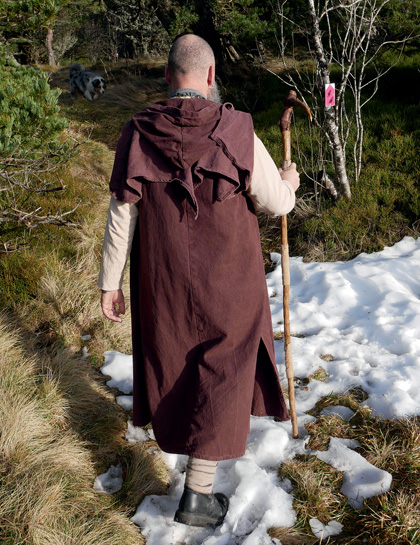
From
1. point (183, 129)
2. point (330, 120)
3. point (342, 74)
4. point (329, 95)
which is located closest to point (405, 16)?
point (342, 74)

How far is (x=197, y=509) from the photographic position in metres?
2.06

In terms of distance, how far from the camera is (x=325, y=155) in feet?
20.0

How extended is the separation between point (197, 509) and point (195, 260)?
43.6 inches

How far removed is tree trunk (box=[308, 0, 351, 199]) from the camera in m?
4.59

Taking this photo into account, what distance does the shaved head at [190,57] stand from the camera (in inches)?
72.2

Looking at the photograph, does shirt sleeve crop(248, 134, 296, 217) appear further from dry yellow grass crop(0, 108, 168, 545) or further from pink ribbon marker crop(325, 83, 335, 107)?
pink ribbon marker crop(325, 83, 335, 107)

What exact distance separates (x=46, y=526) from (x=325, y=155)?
5.32 metres

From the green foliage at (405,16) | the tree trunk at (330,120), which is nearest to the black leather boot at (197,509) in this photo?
the tree trunk at (330,120)

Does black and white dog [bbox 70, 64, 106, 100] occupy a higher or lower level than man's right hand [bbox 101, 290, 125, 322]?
lower

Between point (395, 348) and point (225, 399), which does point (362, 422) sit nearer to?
point (395, 348)

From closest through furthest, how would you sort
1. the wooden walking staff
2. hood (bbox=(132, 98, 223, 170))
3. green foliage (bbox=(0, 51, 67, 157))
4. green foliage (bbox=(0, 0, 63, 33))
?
hood (bbox=(132, 98, 223, 170)), the wooden walking staff, green foliage (bbox=(0, 51, 67, 157)), green foliage (bbox=(0, 0, 63, 33))

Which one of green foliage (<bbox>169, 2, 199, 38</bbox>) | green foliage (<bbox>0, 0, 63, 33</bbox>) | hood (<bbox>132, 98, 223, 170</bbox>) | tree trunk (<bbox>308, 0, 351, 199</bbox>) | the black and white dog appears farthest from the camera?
the black and white dog

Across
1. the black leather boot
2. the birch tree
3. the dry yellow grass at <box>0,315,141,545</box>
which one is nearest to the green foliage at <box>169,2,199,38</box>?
the birch tree

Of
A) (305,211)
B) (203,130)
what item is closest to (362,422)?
(203,130)
